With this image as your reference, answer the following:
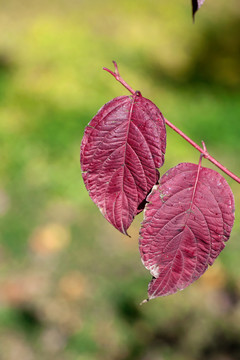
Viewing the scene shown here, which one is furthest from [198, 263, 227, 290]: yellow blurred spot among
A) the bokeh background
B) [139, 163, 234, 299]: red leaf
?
[139, 163, 234, 299]: red leaf

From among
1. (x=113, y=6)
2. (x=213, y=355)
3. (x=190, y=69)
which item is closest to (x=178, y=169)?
(x=213, y=355)

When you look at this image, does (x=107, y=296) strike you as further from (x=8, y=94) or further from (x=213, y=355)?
(x=8, y=94)

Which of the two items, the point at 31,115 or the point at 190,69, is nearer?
the point at 31,115

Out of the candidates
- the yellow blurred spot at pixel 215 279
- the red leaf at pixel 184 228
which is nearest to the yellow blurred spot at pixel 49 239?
the yellow blurred spot at pixel 215 279

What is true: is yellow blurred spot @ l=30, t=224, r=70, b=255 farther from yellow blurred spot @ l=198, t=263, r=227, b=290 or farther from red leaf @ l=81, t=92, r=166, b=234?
red leaf @ l=81, t=92, r=166, b=234

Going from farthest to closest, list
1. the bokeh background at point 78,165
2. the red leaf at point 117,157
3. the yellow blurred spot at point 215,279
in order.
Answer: the yellow blurred spot at point 215,279
the bokeh background at point 78,165
the red leaf at point 117,157

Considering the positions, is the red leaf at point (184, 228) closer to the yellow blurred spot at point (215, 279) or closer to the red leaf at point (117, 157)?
the red leaf at point (117, 157)
